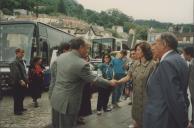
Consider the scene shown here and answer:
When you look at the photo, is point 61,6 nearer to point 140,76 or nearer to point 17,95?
point 17,95

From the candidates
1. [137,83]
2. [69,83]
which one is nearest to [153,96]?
[69,83]

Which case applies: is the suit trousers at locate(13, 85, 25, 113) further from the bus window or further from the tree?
the tree

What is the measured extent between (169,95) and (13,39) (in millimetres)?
15019

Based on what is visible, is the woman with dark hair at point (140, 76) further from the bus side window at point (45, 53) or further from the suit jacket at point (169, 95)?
the bus side window at point (45, 53)

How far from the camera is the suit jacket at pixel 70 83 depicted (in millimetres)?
6438

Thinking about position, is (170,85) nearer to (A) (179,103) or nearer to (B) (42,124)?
(A) (179,103)

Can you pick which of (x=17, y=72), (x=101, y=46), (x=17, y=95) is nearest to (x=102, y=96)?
(x=17, y=95)

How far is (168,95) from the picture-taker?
4902 mm

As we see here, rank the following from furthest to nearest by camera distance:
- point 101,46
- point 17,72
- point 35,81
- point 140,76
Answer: point 101,46 < point 35,81 < point 17,72 < point 140,76

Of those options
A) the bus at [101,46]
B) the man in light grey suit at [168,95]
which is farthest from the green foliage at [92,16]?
the man in light grey suit at [168,95]

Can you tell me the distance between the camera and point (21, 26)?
19.5 metres

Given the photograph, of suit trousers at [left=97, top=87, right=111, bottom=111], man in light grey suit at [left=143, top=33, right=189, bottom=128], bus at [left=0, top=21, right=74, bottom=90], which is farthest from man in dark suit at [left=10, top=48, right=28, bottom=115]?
man in light grey suit at [left=143, top=33, right=189, bottom=128]

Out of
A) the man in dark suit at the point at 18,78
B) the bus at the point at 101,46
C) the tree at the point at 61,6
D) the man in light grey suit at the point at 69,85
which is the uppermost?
the tree at the point at 61,6

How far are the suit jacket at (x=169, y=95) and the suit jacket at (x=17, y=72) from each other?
307 inches
